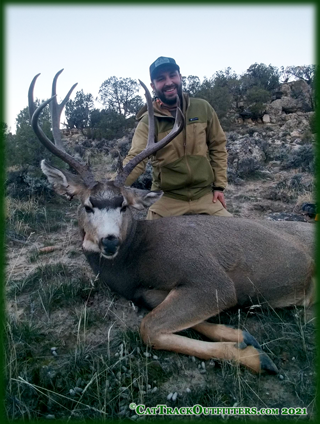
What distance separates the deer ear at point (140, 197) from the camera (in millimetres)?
3773

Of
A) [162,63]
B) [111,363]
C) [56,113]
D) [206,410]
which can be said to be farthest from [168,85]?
[206,410]

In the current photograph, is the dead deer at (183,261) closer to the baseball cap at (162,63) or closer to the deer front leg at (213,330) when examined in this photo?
the deer front leg at (213,330)

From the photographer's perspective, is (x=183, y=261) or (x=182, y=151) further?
(x=182, y=151)

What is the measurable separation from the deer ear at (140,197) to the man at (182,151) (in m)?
1.13

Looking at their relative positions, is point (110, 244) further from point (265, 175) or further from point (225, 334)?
point (265, 175)

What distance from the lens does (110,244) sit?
2975 millimetres

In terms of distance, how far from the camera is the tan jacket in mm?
4914

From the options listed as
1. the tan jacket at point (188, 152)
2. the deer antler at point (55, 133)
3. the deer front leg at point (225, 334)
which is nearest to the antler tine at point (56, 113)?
the deer antler at point (55, 133)

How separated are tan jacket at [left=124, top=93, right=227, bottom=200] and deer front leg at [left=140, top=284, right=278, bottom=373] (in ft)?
7.17

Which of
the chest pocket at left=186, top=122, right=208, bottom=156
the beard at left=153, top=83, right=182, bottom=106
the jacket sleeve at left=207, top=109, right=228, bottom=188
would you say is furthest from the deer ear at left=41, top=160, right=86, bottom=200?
the jacket sleeve at left=207, top=109, right=228, bottom=188

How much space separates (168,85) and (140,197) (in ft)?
6.66

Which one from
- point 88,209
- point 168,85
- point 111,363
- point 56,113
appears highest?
point 168,85

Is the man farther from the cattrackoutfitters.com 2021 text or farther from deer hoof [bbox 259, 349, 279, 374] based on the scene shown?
the cattrackoutfitters.com 2021 text

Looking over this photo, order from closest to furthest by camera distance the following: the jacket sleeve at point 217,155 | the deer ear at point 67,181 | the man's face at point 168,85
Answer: the deer ear at point 67,181 → the man's face at point 168,85 → the jacket sleeve at point 217,155
